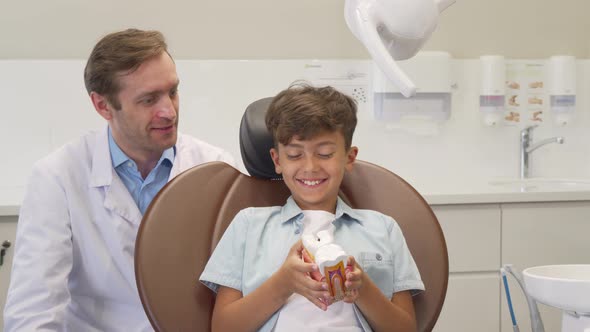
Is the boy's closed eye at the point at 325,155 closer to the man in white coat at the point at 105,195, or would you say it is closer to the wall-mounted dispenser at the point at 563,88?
the man in white coat at the point at 105,195

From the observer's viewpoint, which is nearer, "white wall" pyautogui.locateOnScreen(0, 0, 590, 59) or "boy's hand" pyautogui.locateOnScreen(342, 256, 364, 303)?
"boy's hand" pyautogui.locateOnScreen(342, 256, 364, 303)

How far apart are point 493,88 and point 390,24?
170cm

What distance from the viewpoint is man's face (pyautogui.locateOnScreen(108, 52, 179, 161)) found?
156 centimetres

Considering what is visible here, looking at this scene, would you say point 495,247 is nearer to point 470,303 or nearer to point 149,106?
point 470,303

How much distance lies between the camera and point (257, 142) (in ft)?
4.76

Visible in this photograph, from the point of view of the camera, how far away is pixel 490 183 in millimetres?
2961

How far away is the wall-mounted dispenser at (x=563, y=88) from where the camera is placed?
9.81 feet

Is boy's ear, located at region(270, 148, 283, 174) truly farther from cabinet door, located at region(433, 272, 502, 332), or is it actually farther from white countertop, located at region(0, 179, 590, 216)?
cabinet door, located at region(433, 272, 502, 332)

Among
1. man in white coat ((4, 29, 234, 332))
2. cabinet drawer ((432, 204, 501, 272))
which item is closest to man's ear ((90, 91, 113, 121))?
man in white coat ((4, 29, 234, 332))

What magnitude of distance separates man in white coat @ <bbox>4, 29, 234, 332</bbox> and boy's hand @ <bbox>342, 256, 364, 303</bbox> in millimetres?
550

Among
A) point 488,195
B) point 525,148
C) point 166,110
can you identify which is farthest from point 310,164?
point 525,148

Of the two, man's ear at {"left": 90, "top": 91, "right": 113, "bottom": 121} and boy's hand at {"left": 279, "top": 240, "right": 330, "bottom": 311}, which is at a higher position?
man's ear at {"left": 90, "top": 91, "right": 113, "bottom": 121}

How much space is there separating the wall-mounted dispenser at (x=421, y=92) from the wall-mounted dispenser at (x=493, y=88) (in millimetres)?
142

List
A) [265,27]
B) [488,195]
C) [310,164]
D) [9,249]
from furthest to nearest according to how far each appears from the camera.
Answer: [265,27] → [488,195] → [9,249] → [310,164]
